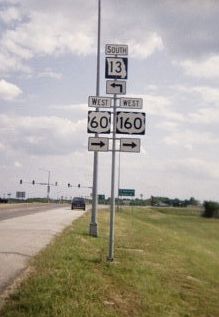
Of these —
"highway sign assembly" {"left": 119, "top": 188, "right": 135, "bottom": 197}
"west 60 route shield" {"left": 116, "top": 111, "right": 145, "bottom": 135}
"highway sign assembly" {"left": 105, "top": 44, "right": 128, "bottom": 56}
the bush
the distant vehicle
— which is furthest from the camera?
the bush

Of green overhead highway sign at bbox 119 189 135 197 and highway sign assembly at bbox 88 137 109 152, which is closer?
highway sign assembly at bbox 88 137 109 152

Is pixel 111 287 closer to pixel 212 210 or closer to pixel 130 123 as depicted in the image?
pixel 130 123

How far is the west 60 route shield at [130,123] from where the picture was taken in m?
14.5

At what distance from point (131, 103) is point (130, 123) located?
687 mm

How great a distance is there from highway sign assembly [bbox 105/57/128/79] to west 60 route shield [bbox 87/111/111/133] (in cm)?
98

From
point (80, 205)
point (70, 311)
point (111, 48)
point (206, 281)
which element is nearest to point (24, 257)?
point (206, 281)

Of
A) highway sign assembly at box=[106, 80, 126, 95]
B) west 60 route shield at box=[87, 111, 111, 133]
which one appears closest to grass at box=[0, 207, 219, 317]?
west 60 route shield at box=[87, 111, 111, 133]

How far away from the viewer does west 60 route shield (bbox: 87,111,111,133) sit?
14727 millimetres

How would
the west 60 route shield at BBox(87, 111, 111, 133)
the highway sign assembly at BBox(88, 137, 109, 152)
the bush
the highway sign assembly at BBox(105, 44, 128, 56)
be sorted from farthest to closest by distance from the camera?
the bush → the highway sign assembly at BBox(105, 44, 128, 56) → the highway sign assembly at BBox(88, 137, 109, 152) → the west 60 route shield at BBox(87, 111, 111, 133)

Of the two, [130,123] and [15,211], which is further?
[15,211]

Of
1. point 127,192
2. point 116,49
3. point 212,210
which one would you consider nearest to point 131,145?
point 116,49

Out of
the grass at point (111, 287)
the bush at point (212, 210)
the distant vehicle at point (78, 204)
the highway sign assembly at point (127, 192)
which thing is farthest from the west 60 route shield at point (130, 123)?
the bush at point (212, 210)

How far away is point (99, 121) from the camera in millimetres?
14781

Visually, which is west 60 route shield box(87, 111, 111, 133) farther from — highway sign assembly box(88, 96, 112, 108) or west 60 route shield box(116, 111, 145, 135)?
highway sign assembly box(88, 96, 112, 108)
